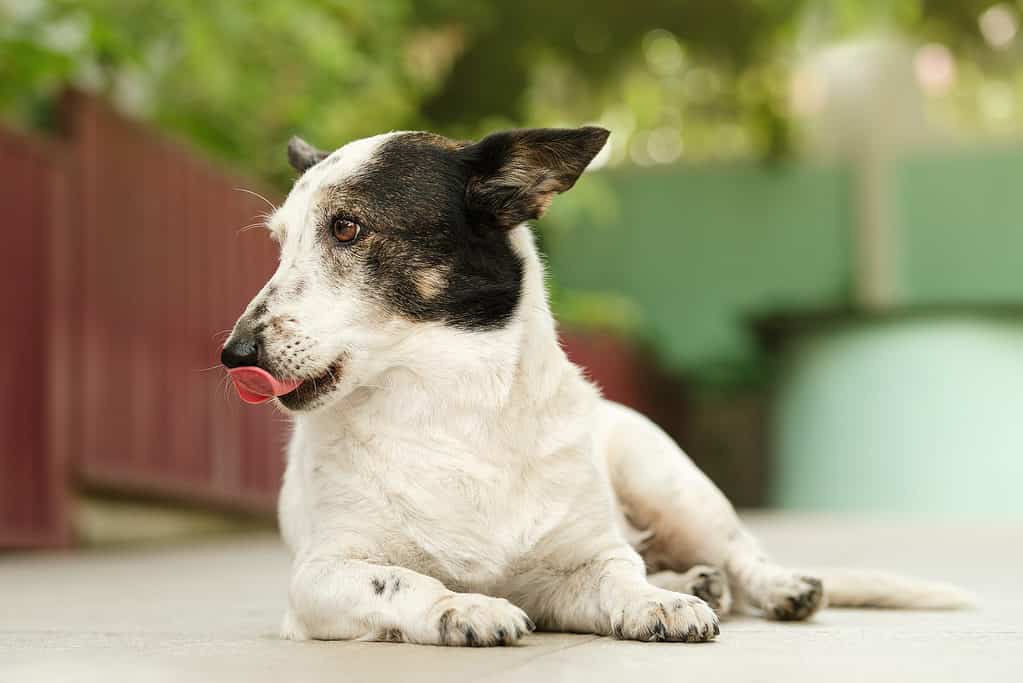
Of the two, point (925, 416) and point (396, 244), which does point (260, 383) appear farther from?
point (925, 416)

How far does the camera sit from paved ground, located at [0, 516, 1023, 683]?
2420mm

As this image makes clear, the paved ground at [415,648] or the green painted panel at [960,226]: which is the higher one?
the green painted panel at [960,226]

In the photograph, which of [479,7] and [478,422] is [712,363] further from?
[478,422]

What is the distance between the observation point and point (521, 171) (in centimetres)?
324

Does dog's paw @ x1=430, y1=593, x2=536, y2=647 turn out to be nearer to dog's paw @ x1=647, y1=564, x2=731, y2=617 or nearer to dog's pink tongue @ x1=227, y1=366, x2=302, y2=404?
dog's pink tongue @ x1=227, y1=366, x2=302, y2=404

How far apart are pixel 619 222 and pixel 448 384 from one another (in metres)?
13.7

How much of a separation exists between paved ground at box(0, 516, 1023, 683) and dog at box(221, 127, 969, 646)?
0.14 meters

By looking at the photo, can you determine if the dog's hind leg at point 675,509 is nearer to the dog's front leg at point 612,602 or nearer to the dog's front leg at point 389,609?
the dog's front leg at point 612,602

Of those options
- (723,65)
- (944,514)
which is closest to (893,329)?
(944,514)

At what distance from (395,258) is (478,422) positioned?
1.36ft

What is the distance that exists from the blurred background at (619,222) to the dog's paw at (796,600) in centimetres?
453

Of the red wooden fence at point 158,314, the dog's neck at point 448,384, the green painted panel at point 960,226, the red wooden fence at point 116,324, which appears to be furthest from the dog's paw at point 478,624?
the green painted panel at point 960,226

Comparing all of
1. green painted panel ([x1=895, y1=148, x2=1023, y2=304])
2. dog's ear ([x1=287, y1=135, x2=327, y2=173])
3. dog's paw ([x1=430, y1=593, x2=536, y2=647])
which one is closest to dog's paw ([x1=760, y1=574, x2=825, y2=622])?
dog's paw ([x1=430, y1=593, x2=536, y2=647])

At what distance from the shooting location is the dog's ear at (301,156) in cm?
361
